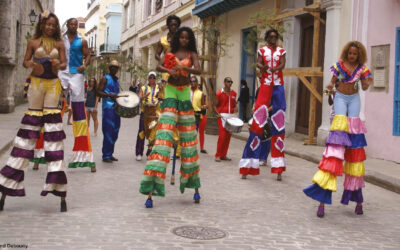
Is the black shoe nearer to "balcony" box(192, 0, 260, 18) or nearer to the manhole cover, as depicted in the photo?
the manhole cover

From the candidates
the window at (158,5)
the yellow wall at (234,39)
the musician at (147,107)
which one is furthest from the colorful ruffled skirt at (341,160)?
the window at (158,5)

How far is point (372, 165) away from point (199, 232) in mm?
6218

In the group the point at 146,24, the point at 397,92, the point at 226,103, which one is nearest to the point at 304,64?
the point at 397,92

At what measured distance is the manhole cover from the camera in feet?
15.6

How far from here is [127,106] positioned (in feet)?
29.1

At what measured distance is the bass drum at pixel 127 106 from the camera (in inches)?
349

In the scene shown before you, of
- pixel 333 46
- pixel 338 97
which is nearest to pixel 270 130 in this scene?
pixel 338 97

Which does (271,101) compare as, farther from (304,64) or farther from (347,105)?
(304,64)

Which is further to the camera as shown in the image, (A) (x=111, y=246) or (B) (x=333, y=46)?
(B) (x=333, y=46)

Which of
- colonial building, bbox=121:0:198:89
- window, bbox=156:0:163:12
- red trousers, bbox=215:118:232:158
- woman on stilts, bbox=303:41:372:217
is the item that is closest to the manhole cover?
woman on stilts, bbox=303:41:372:217

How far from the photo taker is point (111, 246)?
4.35 metres

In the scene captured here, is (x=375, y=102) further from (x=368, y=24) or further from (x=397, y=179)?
(x=397, y=179)

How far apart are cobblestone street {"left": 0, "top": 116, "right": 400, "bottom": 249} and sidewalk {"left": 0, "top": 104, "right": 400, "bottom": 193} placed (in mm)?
317

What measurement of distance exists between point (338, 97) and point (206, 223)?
216 cm
